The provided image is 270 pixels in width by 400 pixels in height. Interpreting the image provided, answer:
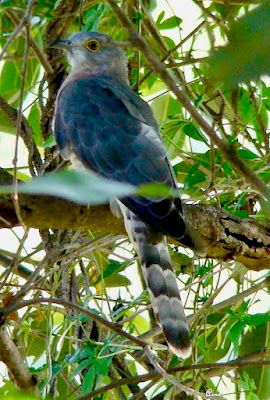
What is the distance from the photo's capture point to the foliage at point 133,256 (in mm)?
2828

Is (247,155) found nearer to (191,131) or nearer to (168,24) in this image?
(191,131)

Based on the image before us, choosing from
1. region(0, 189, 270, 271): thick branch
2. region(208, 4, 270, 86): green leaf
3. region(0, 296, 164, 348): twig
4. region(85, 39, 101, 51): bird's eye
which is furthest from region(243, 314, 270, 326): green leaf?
region(208, 4, 270, 86): green leaf

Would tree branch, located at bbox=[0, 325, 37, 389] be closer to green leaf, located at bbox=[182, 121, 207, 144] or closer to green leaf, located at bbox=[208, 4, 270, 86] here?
green leaf, located at bbox=[182, 121, 207, 144]

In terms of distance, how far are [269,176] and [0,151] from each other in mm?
1603

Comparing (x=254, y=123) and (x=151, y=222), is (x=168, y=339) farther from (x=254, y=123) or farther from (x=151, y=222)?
(x=254, y=123)

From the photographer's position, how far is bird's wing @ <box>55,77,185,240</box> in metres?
2.50

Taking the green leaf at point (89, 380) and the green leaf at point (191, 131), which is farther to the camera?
the green leaf at point (191, 131)

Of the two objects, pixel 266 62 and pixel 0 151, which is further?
pixel 0 151

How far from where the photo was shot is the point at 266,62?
45cm

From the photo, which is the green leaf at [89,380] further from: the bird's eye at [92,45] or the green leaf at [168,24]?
the bird's eye at [92,45]

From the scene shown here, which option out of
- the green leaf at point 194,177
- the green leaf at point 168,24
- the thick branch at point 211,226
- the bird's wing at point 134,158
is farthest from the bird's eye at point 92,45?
the thick branch at point 211,226

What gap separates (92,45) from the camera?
424 centimetres

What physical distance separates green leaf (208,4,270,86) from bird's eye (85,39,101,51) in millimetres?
3715

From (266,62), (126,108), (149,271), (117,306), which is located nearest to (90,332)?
(117,306)
